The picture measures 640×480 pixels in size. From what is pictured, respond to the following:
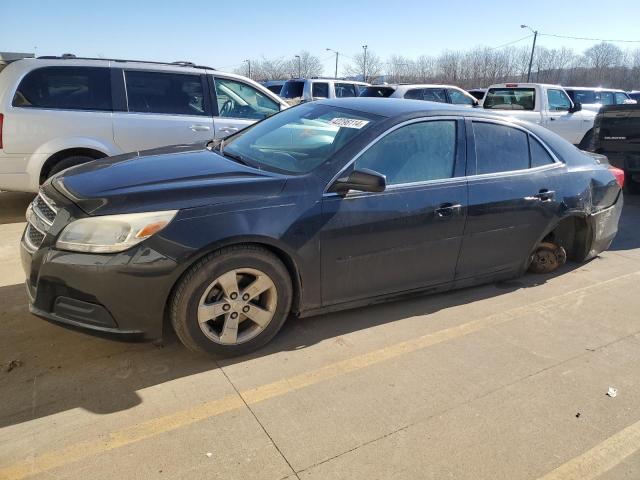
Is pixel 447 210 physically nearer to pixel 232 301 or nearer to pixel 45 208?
pixel 232 301

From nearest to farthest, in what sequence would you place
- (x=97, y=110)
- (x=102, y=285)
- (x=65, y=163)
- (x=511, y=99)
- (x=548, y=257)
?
(x=102, y=285) < (x=548, y=257) < (x=65, y=163) < (x=97, y=110) < (x=511, y=99)

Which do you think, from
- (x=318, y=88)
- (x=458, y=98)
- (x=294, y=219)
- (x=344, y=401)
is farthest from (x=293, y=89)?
(x=344, y=401)

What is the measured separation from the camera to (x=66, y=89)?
5820 millimetres

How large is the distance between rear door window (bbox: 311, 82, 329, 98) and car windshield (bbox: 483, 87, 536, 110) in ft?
15.6

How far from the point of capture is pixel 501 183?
3.97 m

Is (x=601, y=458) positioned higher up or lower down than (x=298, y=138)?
lower down

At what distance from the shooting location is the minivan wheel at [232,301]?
2.87 m

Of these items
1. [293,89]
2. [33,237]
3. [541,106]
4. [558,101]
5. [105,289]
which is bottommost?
[105,289]

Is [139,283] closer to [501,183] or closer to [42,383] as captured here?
[42,383]

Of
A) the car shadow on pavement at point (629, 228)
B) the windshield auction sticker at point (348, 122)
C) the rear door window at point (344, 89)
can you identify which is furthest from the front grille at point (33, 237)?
the rear door window at point (344, 89)

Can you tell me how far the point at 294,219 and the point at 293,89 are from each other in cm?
1295

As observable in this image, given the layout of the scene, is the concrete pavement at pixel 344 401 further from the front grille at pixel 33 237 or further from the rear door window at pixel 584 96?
the rear door window at pixel 584 96

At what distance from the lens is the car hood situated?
2818mm

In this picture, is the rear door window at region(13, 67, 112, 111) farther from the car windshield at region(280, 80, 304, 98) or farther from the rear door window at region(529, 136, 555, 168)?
the car windshield at region(280, 80, 304, 98)
